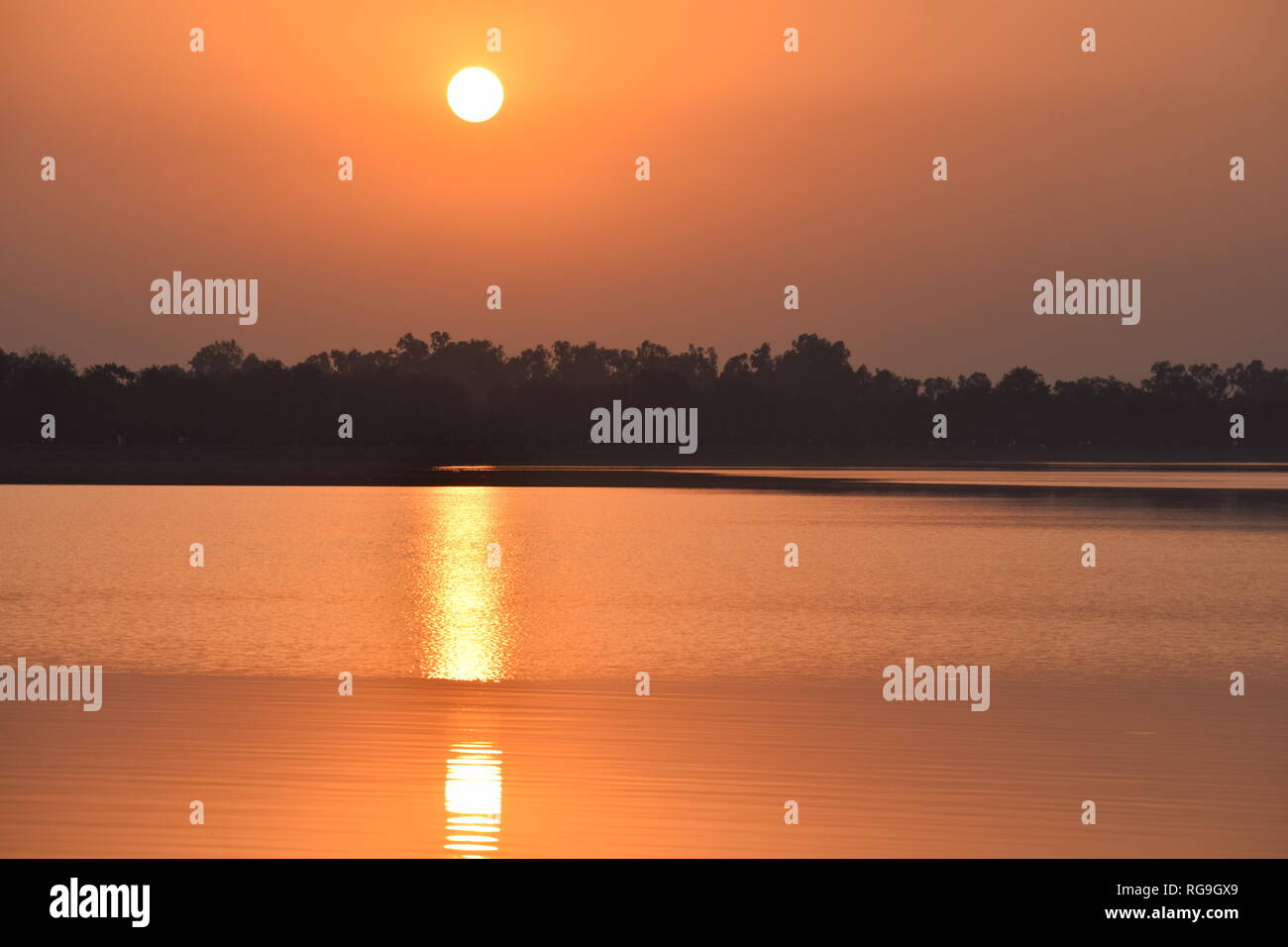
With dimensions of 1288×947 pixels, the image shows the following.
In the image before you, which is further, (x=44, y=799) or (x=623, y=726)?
(x=623, y=726)

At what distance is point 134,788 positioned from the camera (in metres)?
16.1

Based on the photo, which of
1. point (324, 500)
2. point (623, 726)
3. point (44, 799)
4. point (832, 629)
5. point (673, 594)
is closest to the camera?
point (44, 799)

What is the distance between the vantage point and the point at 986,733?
64.8 ft

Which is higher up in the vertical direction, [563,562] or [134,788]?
[563,562]

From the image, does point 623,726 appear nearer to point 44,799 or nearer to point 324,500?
point 44,799

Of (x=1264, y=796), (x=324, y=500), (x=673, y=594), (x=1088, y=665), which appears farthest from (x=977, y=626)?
(x=324, y=500)

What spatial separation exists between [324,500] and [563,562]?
50.1m

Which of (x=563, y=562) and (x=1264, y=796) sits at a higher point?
(x=563, y=562)

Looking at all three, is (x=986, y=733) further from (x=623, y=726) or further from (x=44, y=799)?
(x=44, y=799)

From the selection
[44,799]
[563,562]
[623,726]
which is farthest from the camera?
[563,562]
